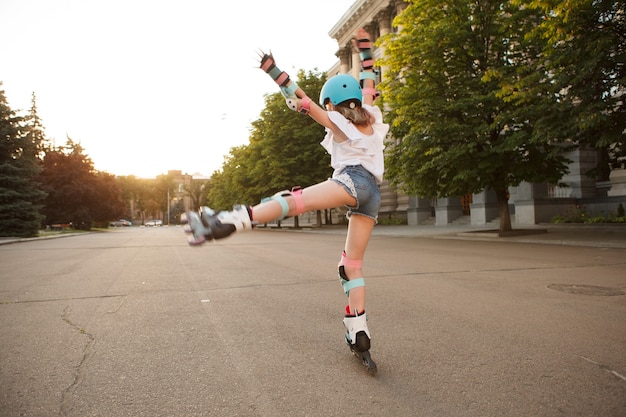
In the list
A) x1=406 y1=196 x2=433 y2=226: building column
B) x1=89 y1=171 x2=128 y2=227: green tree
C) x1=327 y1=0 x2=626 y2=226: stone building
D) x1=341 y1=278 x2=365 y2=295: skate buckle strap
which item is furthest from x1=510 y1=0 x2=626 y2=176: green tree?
x1=89 y1=171 x2=128 y2=227: green tree

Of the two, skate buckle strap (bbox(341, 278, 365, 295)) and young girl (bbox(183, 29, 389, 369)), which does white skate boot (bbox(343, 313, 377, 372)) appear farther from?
skate buckle strap (bbox(341, 278, 365, 295))

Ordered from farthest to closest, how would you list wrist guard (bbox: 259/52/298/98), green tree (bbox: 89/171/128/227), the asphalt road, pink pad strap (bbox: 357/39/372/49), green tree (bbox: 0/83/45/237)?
green tree (bbox: 89/171/128/227)
green tree (bbox: 0/83/45/237)
pink pad strap (bbox: 357/39/372/49)
wrist guard (bbox: 259/52/298/98)
the asphalt road

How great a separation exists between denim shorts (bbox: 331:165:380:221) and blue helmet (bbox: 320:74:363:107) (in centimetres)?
50

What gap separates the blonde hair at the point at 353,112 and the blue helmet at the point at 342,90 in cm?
3

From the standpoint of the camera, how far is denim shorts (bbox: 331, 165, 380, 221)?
3082 millimetres

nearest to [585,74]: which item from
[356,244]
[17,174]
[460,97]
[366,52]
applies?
[460,97]

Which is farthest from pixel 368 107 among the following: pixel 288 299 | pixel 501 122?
pixel 501 122

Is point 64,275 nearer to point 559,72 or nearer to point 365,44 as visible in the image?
point 365,44

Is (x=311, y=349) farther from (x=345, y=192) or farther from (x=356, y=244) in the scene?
(x=345, y=192)

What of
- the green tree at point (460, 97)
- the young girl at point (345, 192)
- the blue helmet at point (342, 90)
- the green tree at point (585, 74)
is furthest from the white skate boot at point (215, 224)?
the green tree at point (460, 97)

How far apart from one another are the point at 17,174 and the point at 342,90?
100ft

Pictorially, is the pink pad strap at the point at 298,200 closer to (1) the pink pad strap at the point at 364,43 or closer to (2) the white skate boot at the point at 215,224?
(2) the white skate boot at the point at 215,224

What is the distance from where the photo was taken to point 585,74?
1210 centimetres

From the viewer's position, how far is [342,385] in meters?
2.81
